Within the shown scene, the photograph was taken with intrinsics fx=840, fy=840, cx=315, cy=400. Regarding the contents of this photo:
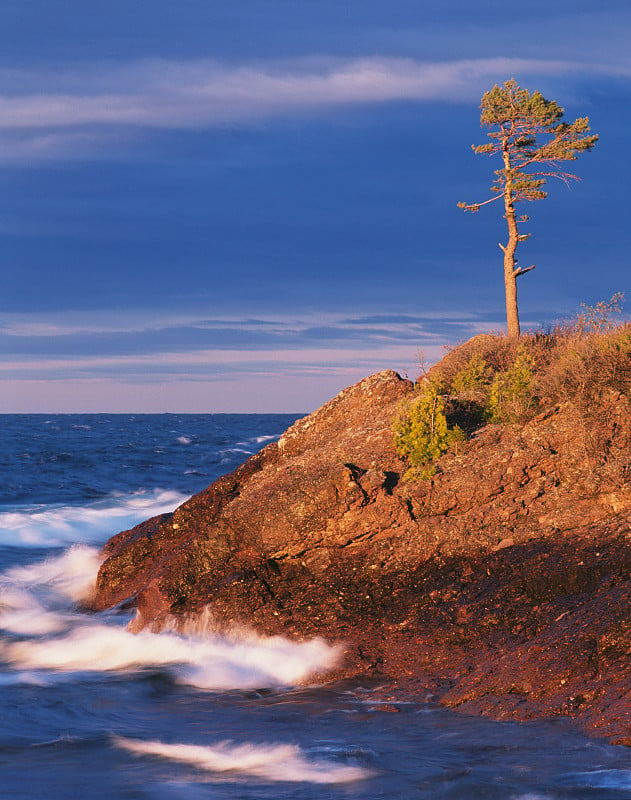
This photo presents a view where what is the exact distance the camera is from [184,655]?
14094 mm

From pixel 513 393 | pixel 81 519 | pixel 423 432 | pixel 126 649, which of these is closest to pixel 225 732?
pixel 126 649

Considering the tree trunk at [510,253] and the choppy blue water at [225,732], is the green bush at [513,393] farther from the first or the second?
the tree trunk at [510,253]

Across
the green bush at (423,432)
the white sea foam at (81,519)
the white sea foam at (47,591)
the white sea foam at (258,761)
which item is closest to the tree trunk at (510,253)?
the green bush at (423,432)

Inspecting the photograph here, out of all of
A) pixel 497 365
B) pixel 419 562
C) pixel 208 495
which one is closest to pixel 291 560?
pixel 419 562

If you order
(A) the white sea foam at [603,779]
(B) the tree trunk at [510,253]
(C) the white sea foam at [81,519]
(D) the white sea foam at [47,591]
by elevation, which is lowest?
(A) the white sea foam at [603,779]

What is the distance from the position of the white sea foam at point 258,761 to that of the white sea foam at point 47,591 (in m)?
7.24

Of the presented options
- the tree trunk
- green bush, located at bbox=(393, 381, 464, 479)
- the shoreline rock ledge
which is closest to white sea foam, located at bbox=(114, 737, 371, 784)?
the shoreline rock ledge

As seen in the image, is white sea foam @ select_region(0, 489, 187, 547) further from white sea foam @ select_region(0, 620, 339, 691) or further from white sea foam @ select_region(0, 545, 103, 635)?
white sea foam @ select_region(0, 620, 339, 691)

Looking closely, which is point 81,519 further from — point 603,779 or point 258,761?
point 603,779

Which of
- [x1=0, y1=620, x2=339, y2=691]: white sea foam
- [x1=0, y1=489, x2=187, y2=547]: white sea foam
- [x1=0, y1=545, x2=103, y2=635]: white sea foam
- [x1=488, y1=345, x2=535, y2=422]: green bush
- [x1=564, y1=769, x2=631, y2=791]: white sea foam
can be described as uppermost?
[x1=488, y1=345, x2=535, y2=422]: green bush

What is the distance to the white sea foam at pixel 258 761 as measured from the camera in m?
9.45

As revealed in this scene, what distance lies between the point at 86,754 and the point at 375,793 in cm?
394

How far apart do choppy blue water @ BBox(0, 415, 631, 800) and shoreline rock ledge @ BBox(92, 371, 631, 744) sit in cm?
49

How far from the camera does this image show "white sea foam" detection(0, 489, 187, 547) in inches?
1201
